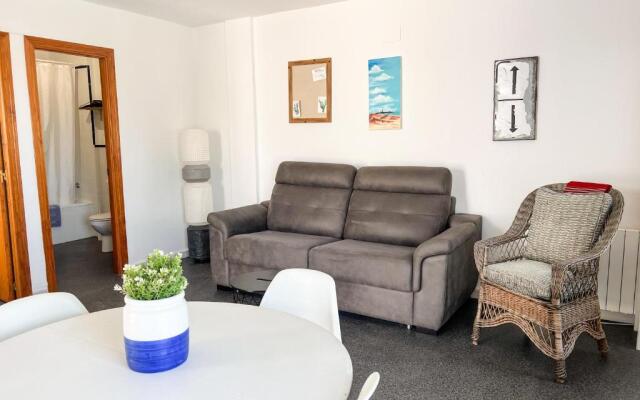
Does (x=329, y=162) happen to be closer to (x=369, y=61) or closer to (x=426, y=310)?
(x=369, y=61)

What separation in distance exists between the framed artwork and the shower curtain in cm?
505

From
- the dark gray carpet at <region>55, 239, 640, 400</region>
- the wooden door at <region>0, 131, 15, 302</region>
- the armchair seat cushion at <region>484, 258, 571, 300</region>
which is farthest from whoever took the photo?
the wooden door at <region>0, 131, 15, 302</region>

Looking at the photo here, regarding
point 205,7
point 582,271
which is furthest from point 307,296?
point 205,7

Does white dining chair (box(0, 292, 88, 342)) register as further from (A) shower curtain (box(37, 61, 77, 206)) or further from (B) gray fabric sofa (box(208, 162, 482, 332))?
(A) shower curtain (box(37, 61, 77, 206))

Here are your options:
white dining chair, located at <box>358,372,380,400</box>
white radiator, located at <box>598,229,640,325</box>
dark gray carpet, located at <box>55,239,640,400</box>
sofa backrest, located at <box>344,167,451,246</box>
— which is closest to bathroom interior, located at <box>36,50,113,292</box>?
sofa backrest, located at <box>344,167,451,246</box>

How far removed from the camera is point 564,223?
295 cm

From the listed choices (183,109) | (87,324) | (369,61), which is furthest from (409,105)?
(87,324)

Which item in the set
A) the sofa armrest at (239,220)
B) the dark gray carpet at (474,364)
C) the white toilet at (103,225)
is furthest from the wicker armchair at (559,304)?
the white toilet at (103,225)

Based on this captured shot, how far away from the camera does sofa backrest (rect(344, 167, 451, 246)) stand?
11.8ft

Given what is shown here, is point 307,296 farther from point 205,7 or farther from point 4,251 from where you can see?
point 205,7

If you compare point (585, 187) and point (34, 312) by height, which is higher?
point (585, 187)

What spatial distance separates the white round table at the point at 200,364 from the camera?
1.20m

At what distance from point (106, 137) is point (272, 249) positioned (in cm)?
196

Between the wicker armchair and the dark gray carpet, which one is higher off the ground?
the wicker armchair
